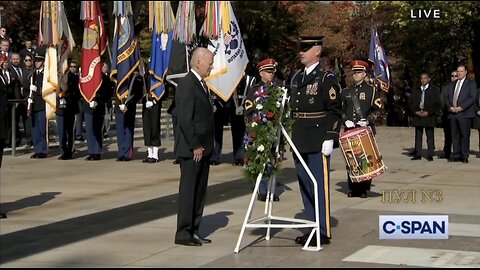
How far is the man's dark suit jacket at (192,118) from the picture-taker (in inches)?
368

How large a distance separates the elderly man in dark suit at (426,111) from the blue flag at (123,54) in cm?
596

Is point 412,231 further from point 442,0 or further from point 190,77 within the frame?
point 442,0

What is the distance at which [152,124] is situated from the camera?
18.6 meters

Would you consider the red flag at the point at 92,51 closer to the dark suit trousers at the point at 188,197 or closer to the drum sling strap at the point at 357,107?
the drum sling strap at the point at 357,107

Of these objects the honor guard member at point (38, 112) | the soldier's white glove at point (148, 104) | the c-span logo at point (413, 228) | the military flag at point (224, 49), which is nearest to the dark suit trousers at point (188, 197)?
the c-span logo at point (413, 228)

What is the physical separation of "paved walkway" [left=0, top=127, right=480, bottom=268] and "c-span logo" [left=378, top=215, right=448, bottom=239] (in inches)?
4.6

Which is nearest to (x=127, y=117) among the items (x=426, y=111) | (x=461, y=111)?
(x=426, y=111)

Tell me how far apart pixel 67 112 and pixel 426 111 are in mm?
7470

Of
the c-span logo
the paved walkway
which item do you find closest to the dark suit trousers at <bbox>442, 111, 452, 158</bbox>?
the paved walkway

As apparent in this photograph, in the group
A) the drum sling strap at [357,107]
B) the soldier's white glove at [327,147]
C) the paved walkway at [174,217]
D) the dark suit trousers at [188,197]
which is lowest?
the paved walkway at [174,217]

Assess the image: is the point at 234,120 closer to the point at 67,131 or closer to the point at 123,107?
the point at 123,107

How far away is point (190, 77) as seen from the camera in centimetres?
947

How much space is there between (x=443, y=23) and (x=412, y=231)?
28.8m

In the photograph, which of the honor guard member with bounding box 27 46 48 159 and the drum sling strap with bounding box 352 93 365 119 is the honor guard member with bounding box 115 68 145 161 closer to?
the honor guard member with bounding box 27 46 48 159
